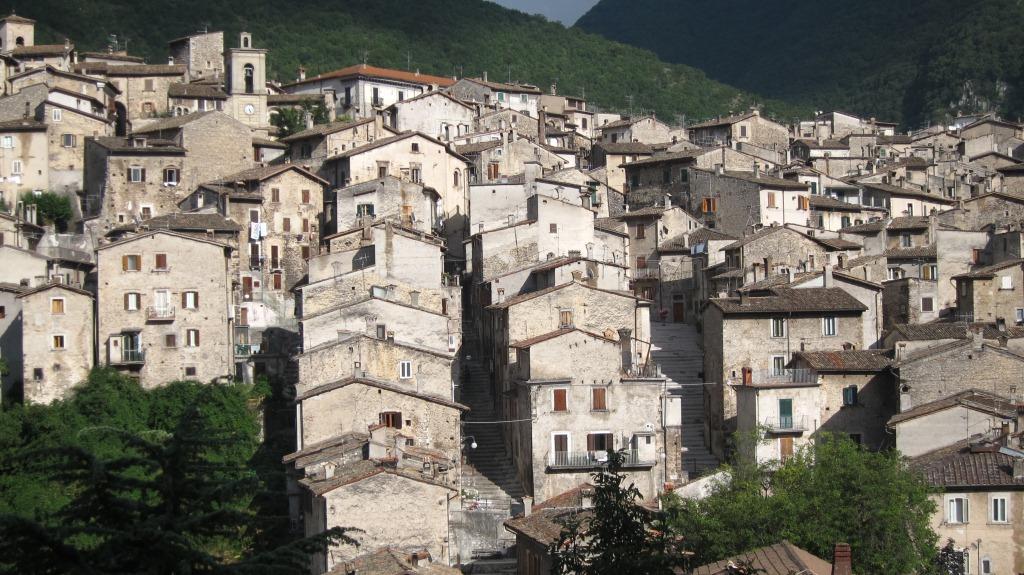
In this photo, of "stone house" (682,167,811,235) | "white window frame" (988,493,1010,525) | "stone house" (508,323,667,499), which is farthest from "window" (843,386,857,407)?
"stone house" (682,167,811,235)

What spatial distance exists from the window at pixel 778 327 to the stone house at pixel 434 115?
3286cm

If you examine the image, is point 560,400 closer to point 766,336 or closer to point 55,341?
point 766,336

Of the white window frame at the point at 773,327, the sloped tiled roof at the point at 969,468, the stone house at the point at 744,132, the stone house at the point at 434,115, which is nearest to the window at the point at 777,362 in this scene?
the white window frame at the point at 773,327

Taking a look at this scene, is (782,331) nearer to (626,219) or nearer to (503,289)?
(503,289)

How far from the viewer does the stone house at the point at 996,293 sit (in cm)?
6369

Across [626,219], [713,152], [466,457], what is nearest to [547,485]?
[466,457]

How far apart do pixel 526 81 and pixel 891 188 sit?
51.7m

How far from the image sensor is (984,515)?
48.1 m

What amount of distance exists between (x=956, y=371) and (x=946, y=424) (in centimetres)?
278

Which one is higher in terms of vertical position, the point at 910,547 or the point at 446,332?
the point at 446,332

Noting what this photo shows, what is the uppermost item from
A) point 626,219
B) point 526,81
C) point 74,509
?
point 526,81

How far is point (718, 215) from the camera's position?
257 ft

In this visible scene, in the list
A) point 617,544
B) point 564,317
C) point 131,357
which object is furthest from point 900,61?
point 617,544

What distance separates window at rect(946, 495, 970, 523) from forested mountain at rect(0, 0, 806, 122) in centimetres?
7341
